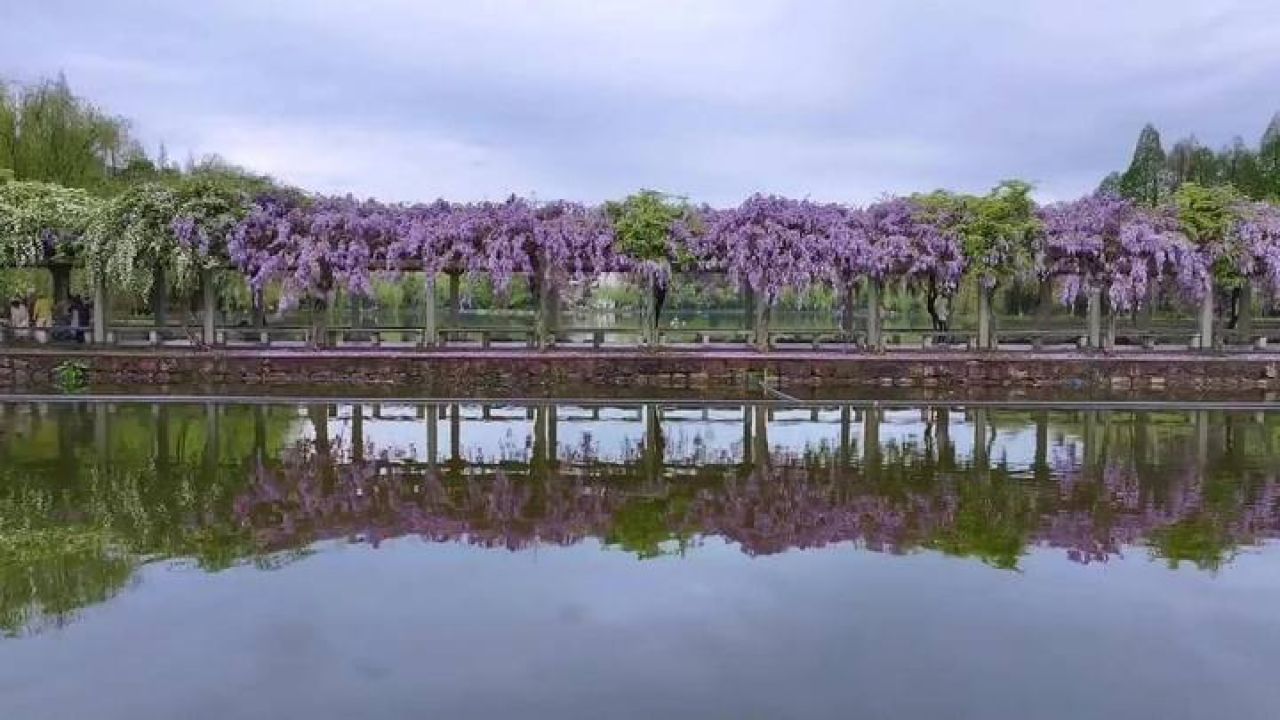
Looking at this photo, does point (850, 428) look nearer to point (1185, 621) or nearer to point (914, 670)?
point (1185, 621)

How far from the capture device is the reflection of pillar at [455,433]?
12.6m

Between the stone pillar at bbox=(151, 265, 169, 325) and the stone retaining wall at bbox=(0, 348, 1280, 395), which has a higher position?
the stone pillar at bbox=(151, 265, 169, 325)

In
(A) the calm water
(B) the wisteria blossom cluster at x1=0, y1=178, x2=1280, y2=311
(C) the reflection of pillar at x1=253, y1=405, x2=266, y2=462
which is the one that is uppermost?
(B) the wisteria blossom cluster at x1=0, y1=178, x2=1280, y2=311

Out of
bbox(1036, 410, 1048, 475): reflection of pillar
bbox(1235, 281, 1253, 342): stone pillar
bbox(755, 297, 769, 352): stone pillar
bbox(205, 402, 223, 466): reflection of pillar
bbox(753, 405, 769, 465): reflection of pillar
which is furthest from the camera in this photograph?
bbox(1235, 281, 1253, 342): stone pillar

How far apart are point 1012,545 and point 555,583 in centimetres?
369

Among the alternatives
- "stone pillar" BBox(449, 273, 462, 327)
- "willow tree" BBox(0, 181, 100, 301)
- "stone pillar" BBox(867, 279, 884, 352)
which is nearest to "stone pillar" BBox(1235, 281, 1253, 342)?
"stone pillar" BBox(867, 279, 884, 352)

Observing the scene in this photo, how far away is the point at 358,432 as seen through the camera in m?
14.7

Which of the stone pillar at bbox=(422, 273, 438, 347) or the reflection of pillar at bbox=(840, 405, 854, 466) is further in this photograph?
the stone pillar at bbox=(422, 273, 438, 347)

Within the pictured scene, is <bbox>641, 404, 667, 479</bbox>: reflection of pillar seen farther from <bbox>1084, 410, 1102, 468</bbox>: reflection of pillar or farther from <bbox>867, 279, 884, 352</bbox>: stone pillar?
<bbox>867, 279, 884, 352</bbox>: stone pillar

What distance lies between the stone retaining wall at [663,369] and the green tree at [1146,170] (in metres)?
34.3

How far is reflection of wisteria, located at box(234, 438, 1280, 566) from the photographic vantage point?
8570 millimetres

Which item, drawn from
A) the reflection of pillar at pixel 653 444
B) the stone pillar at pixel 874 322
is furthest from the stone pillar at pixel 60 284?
the stone pillar at pixel 874 322

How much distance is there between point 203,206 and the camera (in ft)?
81.9

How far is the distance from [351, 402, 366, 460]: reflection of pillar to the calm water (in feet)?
0.38
